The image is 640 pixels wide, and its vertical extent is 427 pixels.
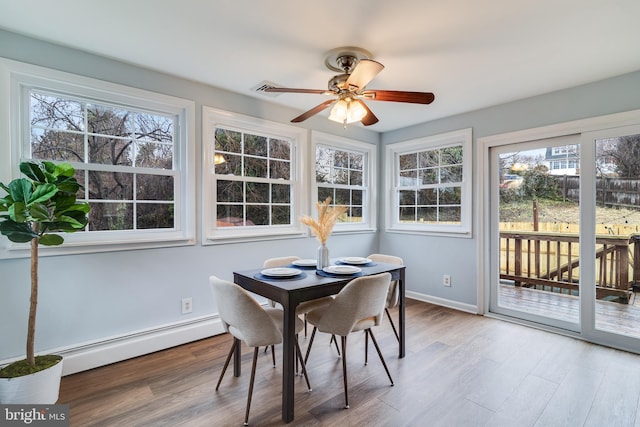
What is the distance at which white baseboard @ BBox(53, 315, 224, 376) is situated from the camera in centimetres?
237

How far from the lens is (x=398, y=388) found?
7.06 ft

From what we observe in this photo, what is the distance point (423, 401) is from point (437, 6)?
2459 mm

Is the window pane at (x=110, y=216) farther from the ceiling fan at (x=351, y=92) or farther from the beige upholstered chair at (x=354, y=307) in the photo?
the beige upholstered chair at (x=354, y=307)

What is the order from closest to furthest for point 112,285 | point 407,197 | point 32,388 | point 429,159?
point 32,388 → point 112,285 → point 429,159 → point 407,197

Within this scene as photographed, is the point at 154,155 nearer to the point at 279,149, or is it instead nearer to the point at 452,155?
the point at 279,149

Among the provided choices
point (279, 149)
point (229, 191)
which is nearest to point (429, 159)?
point (279, 149)

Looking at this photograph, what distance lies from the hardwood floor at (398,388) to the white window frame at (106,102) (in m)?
0.99

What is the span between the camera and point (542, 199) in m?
3.37

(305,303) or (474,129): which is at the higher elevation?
(474,129)

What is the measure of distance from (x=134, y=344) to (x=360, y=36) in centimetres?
303

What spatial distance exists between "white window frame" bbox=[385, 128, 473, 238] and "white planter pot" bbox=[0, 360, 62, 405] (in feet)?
12.9

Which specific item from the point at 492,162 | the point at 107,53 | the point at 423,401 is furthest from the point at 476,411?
the point at 107,53

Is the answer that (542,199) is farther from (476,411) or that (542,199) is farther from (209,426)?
(209,426)

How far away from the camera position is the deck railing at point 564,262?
280 cm
